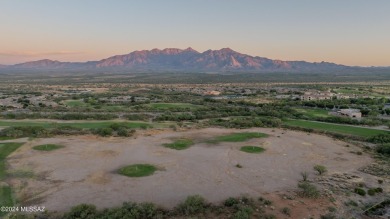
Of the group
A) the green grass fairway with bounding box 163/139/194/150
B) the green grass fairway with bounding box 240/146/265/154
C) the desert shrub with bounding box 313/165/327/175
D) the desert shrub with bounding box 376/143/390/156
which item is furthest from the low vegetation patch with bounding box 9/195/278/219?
the desert shrub with bounding box 376/143/390/156

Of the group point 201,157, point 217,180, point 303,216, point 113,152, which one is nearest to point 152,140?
point 113,152

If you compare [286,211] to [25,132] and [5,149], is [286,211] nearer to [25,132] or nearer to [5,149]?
[5,149]

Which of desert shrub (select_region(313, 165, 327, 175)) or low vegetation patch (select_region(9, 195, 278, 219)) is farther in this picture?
desert shrub (select_region(313, 165, 327, 175))

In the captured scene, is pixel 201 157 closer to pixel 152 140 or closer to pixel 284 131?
pixel 152 140

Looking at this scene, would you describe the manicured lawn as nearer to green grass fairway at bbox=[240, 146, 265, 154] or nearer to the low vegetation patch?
green grass fairway at bbox=[240, 146, 265, 154]

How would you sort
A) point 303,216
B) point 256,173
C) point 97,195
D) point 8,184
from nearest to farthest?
1. point 303,216
2. point 97,195
3. point 8,184
4. point 256,173

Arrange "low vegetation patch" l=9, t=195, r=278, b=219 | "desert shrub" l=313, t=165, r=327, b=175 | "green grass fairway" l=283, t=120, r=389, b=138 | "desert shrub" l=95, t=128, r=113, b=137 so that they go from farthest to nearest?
"green grass fairway" l=283, t=120, r=389, b=138, "desert shrub" l=95, t=128, r=113, b=137, "desert shrub" l=313, t=165, r=327, b=175, "low vegetation patch" l=9, t=195, r=278, b=219
